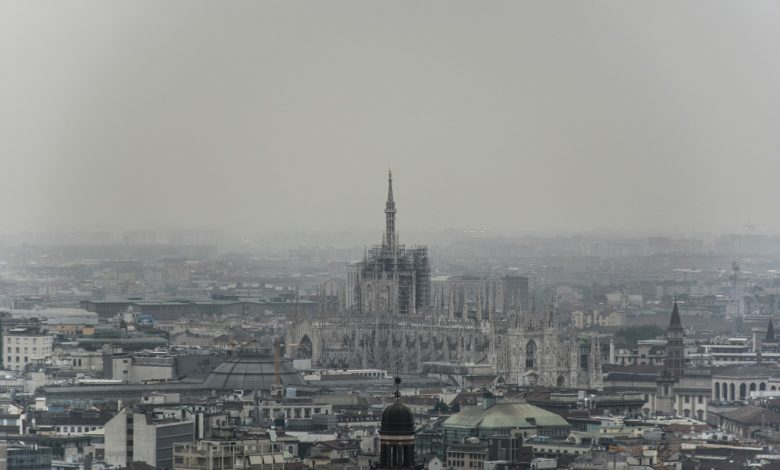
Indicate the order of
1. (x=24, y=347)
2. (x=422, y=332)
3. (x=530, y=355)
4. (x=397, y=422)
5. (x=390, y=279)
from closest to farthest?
1. (x=397, y=422)
2. (x=530, y=355)
3. (x=24, y=347)
4. (x=422, y=332)
5. (x=390, y=279)

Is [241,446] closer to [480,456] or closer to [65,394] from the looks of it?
[480,456]

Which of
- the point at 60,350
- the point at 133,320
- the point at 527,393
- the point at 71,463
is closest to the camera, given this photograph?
the point at 71,463

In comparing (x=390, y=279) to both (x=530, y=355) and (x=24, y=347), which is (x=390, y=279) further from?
(x=530, y=355)

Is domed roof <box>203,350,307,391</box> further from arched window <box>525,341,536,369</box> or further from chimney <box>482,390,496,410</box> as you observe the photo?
chimney <box>482,390,496,410</box>

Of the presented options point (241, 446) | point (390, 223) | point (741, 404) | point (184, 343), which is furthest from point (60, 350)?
point (241, 446)

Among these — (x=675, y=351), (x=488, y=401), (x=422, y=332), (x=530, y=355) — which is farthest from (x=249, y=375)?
(x=422, y=332)

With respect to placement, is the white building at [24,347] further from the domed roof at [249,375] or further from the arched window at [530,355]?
the arched window at [530,355]
